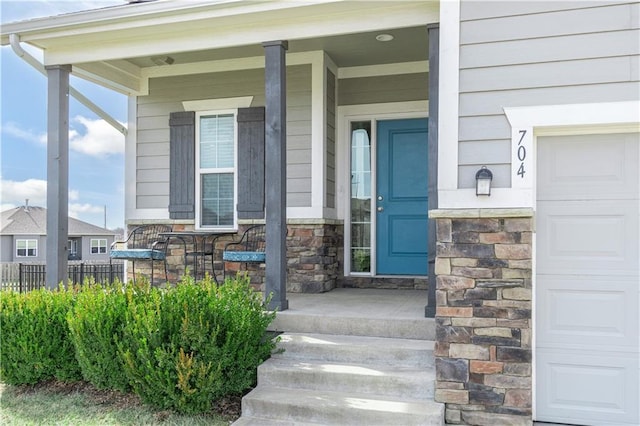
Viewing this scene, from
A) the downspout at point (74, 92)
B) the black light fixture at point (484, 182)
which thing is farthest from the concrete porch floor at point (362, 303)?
the downspout at point (74, 92)

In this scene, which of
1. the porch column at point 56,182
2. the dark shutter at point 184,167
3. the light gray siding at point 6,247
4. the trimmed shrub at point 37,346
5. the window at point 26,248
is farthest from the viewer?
the window at point 26,248

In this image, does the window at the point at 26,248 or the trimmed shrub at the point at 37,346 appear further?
the window at the point at 26,248

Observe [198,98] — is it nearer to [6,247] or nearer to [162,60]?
[162,60]

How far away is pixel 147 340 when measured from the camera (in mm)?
3379

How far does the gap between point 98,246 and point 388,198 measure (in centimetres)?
1965

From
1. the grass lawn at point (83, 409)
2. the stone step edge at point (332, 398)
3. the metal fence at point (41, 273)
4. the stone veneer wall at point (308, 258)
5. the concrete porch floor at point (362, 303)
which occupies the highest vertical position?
the stone veneer wall at point (308, 258)

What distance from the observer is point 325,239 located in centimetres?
552

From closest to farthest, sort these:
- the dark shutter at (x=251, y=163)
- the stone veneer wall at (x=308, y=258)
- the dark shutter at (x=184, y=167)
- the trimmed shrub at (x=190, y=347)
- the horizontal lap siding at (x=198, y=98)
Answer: the trimmed shrub at (x=190, y=347) < the stone veneer wall at (x=308, y=258) < the horizontal lap siding at (x=198, y=98) < the dark shutter at (x=251, y=163) < the dark shutter at (x=184, y=167)

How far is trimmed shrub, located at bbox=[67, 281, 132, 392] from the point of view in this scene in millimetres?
3570

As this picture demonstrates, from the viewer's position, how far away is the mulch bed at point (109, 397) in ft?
11.6

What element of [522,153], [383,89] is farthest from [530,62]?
[383,89]

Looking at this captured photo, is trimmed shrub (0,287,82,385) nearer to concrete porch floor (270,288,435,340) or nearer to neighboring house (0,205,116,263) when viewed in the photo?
concrete porch floor (270,288,435,340)

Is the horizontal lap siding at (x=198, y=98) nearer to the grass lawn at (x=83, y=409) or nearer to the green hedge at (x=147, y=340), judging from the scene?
the green hedge at (x=147, y=340)

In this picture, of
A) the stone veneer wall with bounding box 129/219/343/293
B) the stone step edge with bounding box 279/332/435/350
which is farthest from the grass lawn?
the stone veneer wall with bounding box 129/219/343/293
